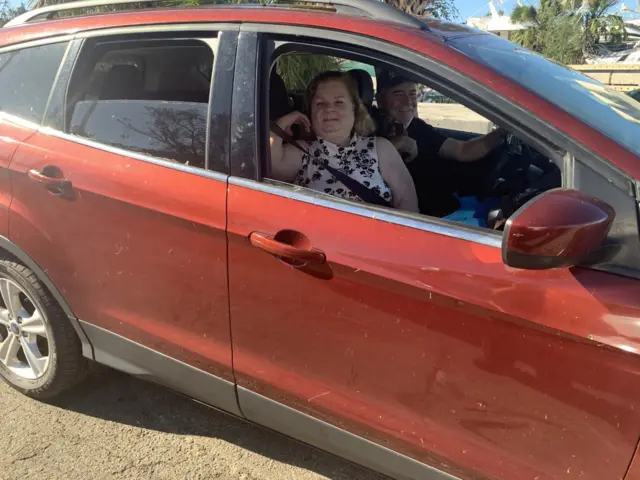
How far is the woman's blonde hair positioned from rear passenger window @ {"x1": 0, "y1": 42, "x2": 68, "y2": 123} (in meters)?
1.04

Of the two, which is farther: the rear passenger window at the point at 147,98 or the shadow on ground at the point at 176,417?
the shadow on ground at the point at 176,417

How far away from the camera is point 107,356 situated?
244 centimetres

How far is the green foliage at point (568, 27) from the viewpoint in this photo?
29656 millimetres

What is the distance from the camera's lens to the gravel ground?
2342 mm

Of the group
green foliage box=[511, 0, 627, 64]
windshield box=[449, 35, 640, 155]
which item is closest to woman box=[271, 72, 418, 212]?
windshield box=[449, 35, 640, 155]

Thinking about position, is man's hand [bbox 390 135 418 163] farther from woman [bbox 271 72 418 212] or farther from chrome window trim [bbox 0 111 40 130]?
chrome window trim [bbox 0 111 40 130]

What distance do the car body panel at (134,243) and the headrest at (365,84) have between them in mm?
1264

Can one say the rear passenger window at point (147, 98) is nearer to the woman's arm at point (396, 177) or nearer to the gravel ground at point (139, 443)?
the woman's arm at point (396, 177)

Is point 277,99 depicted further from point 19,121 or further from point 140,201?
point 19,121

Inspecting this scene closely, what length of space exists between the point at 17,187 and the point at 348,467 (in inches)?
71.4

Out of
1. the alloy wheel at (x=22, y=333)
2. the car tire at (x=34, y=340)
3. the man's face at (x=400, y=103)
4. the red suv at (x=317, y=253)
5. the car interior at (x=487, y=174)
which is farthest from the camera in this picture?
the man's face at (x=400, y=103)

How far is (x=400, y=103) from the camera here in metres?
3.37

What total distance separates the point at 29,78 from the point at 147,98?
2.05 feet

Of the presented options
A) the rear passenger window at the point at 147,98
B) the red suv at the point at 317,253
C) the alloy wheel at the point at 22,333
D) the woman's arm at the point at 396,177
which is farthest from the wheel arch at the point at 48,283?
the woman's arm at the point at 396,177
